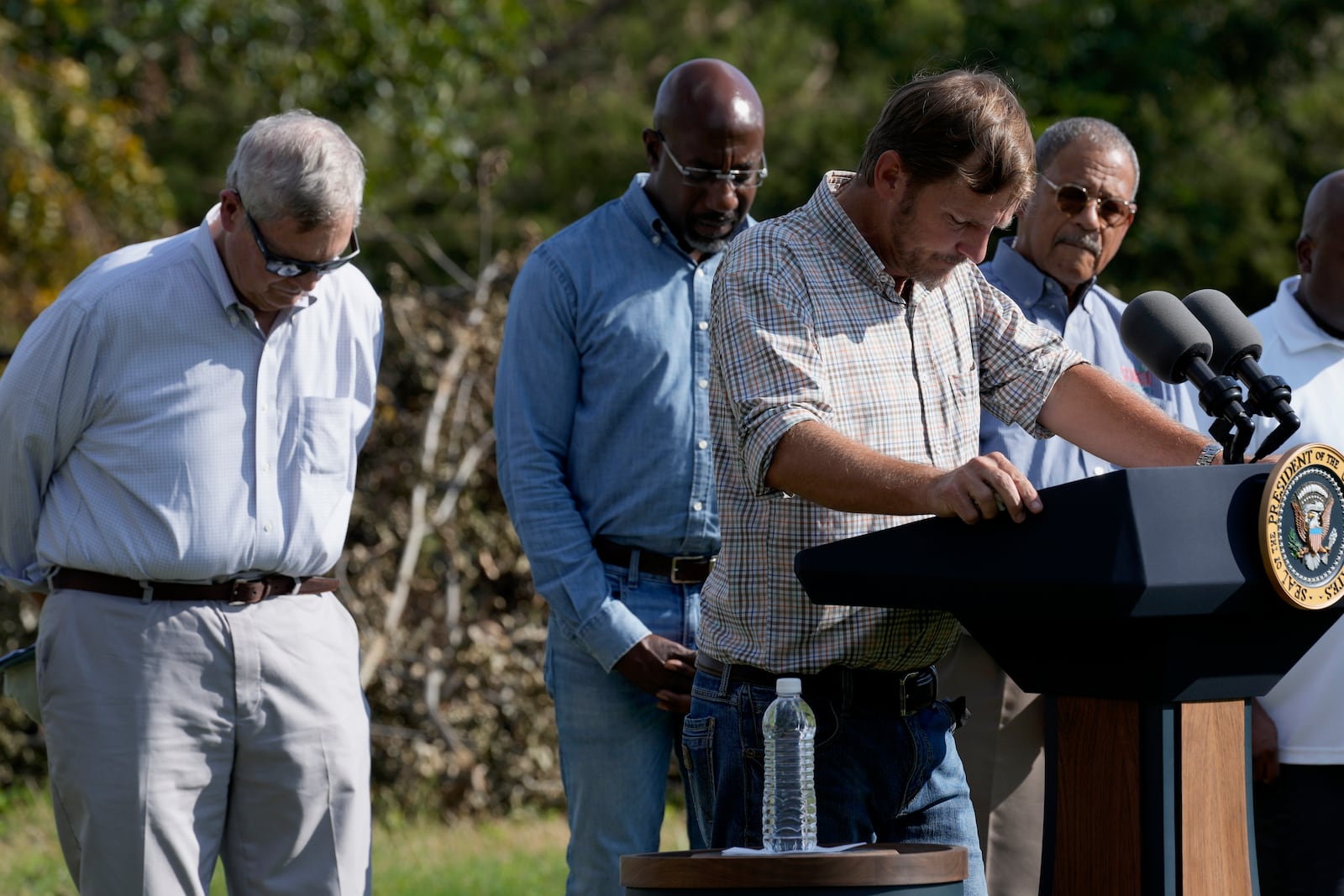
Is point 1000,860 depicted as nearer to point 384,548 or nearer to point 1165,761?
point 1165,761

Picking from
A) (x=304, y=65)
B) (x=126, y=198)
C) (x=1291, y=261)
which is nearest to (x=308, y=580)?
(x=126, y=198)

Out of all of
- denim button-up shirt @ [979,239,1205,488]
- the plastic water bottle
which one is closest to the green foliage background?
denim button-up shirt @ [979,239,1205,488]

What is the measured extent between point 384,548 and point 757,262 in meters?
4.53

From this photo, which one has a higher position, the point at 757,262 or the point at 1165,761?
the point at 757,262

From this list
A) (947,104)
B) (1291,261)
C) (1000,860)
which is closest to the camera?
(947,104)

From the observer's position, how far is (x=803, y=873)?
238 centimetres

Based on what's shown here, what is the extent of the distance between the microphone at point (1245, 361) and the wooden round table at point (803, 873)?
825 mm

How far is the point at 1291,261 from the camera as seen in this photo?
13.1 m

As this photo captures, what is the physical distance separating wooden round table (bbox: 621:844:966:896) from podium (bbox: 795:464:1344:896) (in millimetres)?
271

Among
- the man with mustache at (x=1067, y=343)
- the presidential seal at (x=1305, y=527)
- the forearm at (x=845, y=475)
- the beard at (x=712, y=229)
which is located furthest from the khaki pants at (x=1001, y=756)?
the presidential seal at (x=1305, y=527)

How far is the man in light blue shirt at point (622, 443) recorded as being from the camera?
3916 mm

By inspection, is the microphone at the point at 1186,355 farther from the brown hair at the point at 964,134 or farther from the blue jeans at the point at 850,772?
the blue jeans at the point at 850,772

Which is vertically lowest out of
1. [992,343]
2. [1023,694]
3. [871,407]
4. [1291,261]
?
[1023,694]

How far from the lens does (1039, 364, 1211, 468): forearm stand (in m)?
2.96
